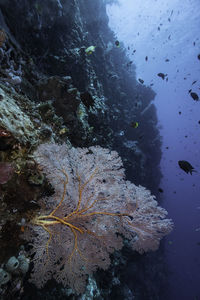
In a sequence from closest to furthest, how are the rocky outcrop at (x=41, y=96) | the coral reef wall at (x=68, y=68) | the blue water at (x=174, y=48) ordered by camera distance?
the rocky outcrop at (x=41, y=96) → the coral reef wall at (x=68, y=68) → the blue water at (x=174, y=48)

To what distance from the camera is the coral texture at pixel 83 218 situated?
7.59 feet

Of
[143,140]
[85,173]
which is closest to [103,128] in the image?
[85,173]

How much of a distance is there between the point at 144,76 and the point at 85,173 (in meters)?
73.7

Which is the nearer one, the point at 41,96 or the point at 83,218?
the point at 83,218

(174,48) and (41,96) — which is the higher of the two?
(174,48)

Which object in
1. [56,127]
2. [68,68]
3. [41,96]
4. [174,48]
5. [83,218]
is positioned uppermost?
[174,48]

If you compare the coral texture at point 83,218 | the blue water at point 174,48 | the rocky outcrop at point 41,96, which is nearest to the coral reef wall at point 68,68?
the rocky outcrop at point 41,96

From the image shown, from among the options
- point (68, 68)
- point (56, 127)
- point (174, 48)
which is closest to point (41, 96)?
point (56, 127)

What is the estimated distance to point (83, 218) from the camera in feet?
8.21

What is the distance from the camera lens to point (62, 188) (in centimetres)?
247

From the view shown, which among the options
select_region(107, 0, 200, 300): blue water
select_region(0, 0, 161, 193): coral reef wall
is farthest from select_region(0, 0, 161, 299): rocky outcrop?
select_region(107, 0, 200, 300): blue water

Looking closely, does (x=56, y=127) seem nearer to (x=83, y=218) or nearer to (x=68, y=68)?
(x=83, y=218)

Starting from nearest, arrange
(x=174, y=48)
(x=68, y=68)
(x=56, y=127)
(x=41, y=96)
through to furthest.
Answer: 1. (x=56, y=127)
2. (x=41, y=96)
3. (x=68, y=68)
4. (x=174, y=48)

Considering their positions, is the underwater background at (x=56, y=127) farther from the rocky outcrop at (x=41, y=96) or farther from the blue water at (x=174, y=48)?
the blue water at (x=174, y=48)
